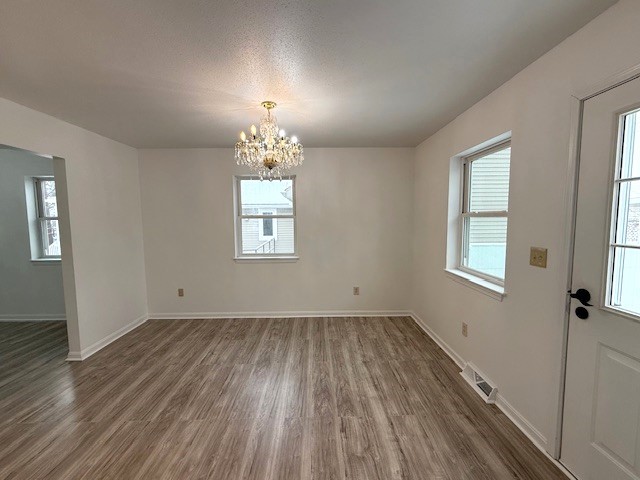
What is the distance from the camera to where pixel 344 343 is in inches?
122

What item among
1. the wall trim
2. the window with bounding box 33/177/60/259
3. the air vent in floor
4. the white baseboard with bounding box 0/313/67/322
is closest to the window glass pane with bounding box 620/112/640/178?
the wall trim

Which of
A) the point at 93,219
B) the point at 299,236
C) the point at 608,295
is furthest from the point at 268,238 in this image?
the point at 608,295

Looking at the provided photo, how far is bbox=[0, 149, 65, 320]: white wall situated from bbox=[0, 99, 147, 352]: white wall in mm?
1231

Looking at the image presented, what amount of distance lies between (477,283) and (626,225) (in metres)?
1.15

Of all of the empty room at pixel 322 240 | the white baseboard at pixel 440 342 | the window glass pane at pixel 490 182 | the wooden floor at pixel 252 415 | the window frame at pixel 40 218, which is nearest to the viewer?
the empty room at pixel 322 240

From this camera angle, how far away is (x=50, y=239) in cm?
392

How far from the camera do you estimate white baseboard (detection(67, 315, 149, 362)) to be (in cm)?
278

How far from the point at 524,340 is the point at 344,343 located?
178 centimetres

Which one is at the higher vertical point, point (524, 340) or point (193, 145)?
point (193, 145)

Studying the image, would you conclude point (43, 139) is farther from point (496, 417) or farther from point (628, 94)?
point (496, 417)

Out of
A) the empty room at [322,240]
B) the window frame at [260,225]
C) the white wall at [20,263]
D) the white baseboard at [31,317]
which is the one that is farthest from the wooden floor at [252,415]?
the window frame at [260,225]

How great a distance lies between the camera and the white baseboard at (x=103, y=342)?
278cm

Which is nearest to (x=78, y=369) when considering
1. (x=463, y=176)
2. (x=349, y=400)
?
(x=349, y=400)

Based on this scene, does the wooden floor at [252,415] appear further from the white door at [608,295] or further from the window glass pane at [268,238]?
the window glass pane at [268,238]
